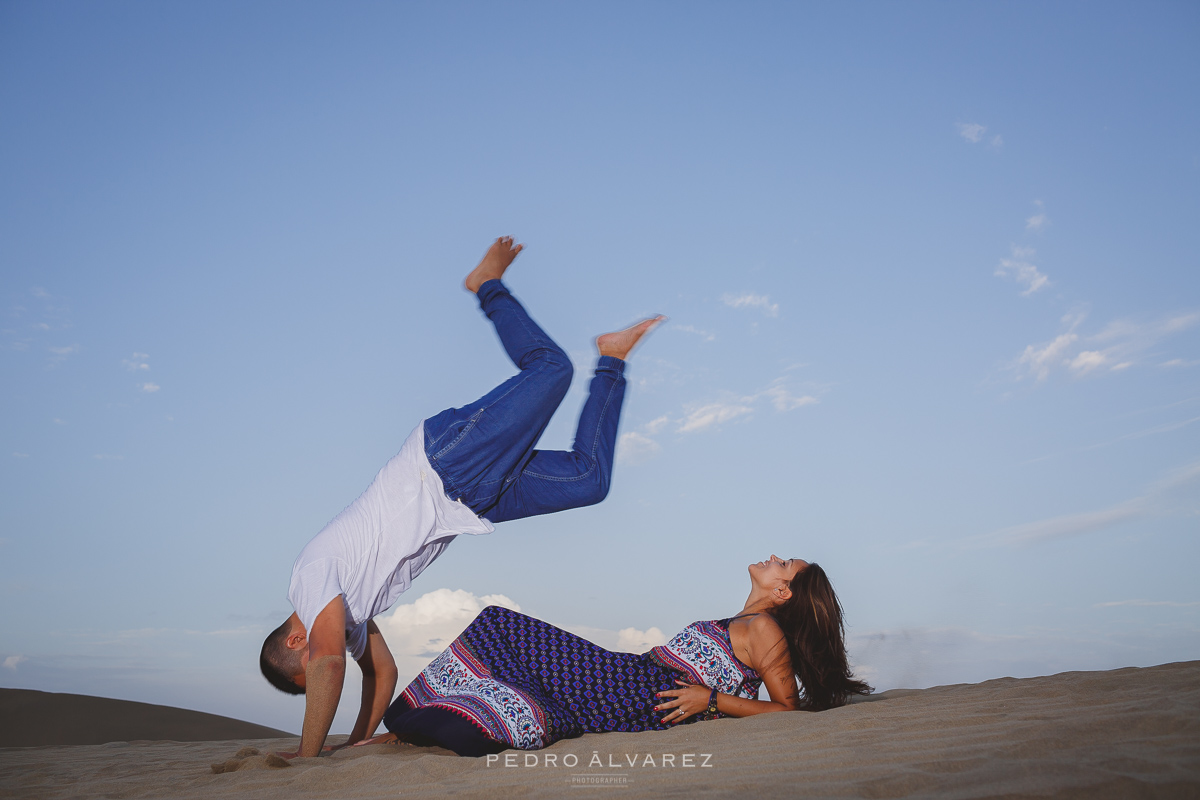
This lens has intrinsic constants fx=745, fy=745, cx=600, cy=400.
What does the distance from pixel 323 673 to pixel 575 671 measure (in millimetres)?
982

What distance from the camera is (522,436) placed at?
3.41 meters

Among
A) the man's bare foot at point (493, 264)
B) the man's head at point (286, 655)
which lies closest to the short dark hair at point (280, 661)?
the man's head at point (286, 655)

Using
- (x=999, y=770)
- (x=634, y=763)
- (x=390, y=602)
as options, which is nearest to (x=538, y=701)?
(x=634, y=763)

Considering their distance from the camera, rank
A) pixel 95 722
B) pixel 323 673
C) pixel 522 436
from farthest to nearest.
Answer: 1. pixel 95 722
2. pixel 522 436
3. pixel 323 673

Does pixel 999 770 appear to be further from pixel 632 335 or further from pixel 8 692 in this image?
pixel 8 692

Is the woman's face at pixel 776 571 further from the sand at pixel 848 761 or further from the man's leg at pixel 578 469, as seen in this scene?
the man's leg at pixel 578 469

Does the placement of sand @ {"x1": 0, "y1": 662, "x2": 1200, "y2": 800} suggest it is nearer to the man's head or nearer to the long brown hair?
the long brown hair

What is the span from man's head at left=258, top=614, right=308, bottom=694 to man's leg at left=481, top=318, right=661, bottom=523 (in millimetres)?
946

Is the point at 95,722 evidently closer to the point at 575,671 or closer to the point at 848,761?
the point at 575,671

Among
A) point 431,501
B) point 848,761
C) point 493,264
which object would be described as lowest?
point 848,761

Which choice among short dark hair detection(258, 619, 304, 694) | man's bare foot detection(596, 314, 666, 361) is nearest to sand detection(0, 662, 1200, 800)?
short dark hair detection(258, 619, 304, 694)

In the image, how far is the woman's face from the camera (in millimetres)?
3344

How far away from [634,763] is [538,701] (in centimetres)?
68

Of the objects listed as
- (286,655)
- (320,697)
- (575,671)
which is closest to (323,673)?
(320,697)
